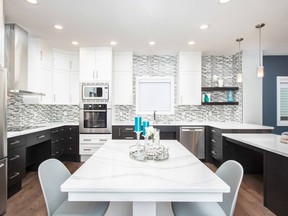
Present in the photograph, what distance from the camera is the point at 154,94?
4.95 meters

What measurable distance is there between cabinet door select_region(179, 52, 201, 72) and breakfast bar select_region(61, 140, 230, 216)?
3.51m

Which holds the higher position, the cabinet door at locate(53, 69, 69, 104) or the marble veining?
the cabinet door at locate(53, 69, 69, 104)

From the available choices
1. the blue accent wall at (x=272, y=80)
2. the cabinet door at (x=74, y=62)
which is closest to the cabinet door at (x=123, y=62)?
the cabinet door at (x=74, y=62)

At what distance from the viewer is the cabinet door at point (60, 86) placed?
14.5 feet

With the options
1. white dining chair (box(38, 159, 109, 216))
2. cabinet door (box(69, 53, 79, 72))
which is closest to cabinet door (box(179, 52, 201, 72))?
cabinet door (box(69, 53, 79, 72))

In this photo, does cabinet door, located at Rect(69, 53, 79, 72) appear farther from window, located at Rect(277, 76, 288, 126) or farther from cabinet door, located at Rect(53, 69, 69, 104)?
window, located at Rect(277, 76, 288, 126)

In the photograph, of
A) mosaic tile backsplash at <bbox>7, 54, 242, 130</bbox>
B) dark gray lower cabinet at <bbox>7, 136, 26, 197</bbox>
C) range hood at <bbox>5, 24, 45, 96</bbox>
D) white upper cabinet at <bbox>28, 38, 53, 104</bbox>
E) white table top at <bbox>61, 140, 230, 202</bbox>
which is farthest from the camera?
mosaic tile backsplash at <bbox>7, 54, 242, 130</bbox>

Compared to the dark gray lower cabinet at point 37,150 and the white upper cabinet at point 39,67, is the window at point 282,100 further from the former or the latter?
the white upper cabinet at point 39,67

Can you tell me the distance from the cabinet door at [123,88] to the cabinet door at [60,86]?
1178 millimetres

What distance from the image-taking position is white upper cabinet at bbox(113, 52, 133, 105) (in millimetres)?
4645

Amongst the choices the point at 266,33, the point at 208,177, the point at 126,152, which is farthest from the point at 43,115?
the point at 266,33

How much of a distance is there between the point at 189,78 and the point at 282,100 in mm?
2602

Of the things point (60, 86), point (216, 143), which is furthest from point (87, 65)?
point (216, 143)

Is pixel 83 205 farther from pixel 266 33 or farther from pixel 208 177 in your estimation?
pixel 266 33
